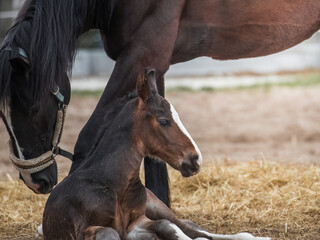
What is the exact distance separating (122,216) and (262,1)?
1.57m

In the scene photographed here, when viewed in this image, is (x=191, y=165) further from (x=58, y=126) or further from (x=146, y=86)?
(x=58, y=126)

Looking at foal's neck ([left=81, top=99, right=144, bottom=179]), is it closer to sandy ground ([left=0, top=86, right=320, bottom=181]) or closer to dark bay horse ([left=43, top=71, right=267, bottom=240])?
dark bay horse ([left=43, top=71, right=267, bottom=240])

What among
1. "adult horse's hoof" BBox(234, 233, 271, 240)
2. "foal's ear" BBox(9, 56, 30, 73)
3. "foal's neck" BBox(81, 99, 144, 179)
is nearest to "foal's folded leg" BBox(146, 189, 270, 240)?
"adult horse's hoof" BBox(234, 233, 271, 240)

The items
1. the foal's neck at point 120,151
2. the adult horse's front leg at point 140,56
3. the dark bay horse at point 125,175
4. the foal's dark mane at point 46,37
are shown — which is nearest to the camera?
the dark bay horse at point 125,175

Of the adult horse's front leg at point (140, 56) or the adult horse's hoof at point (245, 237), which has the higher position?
the adult horse's front leg at point (140, 56)

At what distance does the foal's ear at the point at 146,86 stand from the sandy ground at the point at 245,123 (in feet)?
9.35

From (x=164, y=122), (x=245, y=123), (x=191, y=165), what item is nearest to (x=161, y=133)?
(x=164, y=122)

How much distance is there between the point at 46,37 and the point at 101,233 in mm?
1115

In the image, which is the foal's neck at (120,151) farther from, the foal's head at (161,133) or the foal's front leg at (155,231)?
the foal's front leg at (155,231)

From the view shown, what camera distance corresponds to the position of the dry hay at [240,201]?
423cm

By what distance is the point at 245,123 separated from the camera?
8812 millimetres

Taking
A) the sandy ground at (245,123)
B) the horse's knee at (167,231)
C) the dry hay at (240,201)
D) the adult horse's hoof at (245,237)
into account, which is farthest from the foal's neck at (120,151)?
the sandy ground at (245,123)

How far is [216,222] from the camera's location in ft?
14.2

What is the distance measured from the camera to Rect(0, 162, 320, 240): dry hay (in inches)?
167
